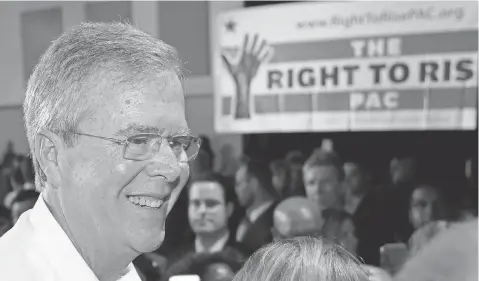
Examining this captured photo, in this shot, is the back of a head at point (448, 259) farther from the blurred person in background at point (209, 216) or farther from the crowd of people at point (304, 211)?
the blurred person in background at point (209, 216)

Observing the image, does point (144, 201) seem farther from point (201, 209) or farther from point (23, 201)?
point (23, 201)

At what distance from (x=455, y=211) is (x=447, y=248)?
230 millimetres

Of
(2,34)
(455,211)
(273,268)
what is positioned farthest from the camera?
(2,34)

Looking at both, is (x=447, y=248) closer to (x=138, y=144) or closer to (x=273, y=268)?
(x=273, y=268)

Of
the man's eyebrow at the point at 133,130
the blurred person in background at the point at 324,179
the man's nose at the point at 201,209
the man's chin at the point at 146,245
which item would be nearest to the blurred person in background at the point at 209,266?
the man's nose at the point at 201,209

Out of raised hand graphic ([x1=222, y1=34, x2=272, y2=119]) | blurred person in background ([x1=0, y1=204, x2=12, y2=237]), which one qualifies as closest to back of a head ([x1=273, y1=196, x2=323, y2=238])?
raised hand graphic ([x1=222, y1=34, x2=272, y2=119])

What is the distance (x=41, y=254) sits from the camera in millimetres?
895

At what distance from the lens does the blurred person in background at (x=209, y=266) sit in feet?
8.21

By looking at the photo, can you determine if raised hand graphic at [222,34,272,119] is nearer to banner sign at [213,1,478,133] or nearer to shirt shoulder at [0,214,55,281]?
banner sign at [213,1,478,133]

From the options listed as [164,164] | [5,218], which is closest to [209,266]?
[5,218]

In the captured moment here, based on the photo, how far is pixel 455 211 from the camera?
102 inches

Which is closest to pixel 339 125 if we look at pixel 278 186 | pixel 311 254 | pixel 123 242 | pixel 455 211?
pixel 278 186

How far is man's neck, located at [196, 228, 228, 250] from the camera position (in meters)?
2.79

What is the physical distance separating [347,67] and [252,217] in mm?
→ 913
